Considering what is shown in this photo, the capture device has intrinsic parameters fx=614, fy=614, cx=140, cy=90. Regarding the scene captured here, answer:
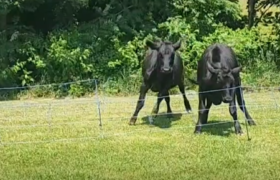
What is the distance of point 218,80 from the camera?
9.50 m

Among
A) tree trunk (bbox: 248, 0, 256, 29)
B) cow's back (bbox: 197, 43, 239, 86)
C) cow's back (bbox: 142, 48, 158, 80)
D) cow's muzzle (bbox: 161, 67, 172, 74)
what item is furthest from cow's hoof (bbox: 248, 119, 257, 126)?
tree trunk (bbox: 248, 0, 256, 29)

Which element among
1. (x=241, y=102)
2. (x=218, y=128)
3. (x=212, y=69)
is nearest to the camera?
(x=212, y=69)

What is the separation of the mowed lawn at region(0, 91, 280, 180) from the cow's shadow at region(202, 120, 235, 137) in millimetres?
17

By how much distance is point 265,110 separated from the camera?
12.1 m

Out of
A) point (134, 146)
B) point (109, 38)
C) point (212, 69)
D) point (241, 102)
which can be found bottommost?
point (134, 146)

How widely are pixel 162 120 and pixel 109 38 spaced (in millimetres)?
5893

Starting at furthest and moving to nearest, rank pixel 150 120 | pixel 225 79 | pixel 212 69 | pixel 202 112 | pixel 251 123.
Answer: pixel 150 120 < pixel 251 123 < pixel 202 112 < pixel 212 69 < pixel 225 79

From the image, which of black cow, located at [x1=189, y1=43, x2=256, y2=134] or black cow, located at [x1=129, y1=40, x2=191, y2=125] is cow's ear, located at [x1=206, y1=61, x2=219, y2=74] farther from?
black cow, located at [x1=129, y1=40, x2=191, y2=125]

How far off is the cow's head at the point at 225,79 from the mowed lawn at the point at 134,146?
25.0 inches

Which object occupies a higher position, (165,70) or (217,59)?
(217,59)

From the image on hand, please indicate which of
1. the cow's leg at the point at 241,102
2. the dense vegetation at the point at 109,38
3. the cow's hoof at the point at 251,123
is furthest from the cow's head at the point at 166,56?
the dense vegetation at the point at 109,38

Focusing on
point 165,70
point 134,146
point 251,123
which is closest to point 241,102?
point 251,123

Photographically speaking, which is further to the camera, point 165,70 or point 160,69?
point 160,69

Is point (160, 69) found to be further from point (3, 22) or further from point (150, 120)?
point (3, 22)
